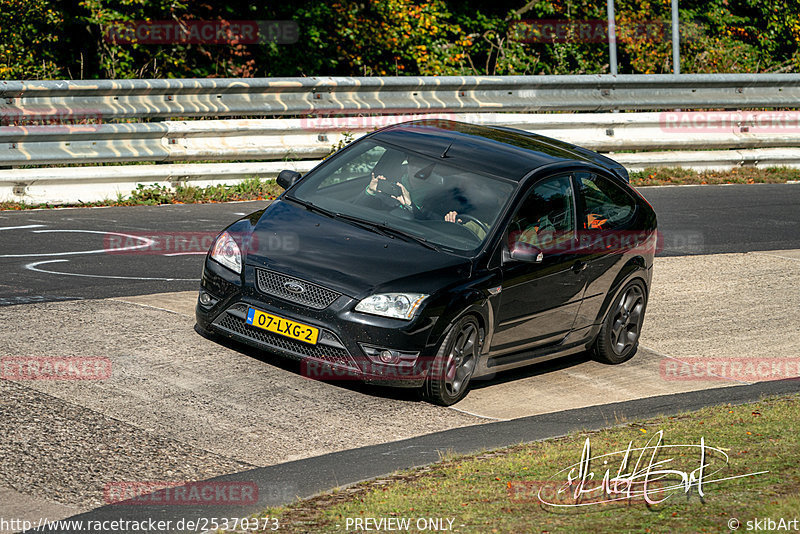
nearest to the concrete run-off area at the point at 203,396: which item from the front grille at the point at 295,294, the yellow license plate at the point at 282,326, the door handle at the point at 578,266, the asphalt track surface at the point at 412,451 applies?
the asphalt track surface at the point at 412,451

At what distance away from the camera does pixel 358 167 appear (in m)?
8.42

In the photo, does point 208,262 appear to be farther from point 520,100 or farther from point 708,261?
point 520,100

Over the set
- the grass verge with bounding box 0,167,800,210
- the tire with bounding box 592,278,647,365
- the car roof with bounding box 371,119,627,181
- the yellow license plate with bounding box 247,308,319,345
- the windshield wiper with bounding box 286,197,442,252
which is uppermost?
the car roof with bounding box 371,119,627,181

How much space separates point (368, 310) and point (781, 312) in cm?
516

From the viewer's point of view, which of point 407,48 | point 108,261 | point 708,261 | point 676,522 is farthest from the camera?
point 407,48

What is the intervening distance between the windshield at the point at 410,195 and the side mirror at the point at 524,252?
8.8 inches

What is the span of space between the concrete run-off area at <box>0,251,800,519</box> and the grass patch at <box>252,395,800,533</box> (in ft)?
2.72

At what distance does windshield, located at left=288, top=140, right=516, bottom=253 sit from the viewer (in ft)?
25.2

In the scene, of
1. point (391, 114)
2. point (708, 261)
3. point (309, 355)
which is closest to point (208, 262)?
point (309, 355)

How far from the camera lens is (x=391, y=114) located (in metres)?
15.1

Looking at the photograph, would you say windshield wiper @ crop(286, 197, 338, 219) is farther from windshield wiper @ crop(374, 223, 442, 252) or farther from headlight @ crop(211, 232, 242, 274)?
headlight @ crop(211, 232, 242, 274)
